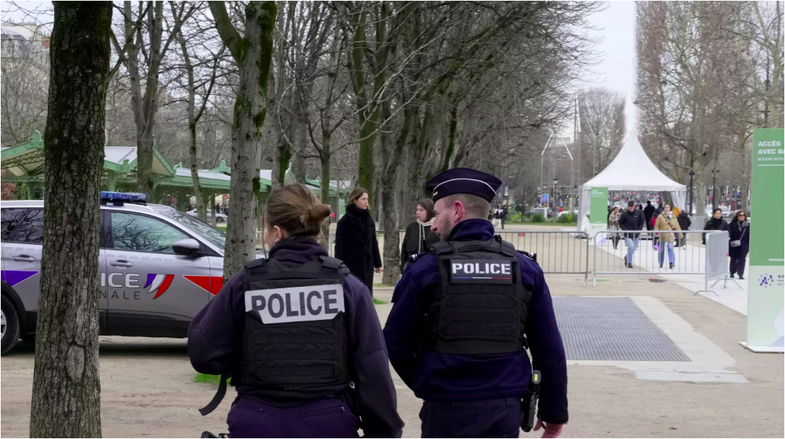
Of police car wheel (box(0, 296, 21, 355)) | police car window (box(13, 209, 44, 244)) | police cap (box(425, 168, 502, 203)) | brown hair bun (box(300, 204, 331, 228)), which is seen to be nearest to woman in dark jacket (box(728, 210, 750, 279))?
police car window (box(13, 209, 44, 244))

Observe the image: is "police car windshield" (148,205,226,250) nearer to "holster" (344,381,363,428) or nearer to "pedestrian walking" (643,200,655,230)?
"holster" (344,381,363,428)

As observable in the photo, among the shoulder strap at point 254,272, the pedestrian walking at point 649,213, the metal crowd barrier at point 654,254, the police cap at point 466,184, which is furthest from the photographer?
the pedestrian walking at point 649,213

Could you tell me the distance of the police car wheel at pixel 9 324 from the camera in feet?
30.2

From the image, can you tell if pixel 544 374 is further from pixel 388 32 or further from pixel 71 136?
pixel 388 32

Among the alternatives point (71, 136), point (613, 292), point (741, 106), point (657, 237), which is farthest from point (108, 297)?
point (741, 106)

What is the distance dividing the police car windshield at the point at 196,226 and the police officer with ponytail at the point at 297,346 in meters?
6.55

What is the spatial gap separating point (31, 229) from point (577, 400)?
6.02m

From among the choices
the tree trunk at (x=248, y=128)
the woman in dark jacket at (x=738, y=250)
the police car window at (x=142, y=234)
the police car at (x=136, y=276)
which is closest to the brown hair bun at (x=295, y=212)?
the tree trunk at (x=248, y=128)

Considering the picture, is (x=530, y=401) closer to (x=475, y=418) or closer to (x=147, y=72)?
(x=475, y=418)

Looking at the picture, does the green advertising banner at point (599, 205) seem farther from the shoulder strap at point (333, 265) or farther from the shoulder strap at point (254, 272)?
the shoulder strap at point (254, 272)

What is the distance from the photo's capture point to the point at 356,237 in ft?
34.8

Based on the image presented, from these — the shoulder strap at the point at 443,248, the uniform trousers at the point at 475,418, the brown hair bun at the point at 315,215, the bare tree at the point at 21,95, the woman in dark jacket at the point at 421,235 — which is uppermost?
the bare tree at the point at 21,95

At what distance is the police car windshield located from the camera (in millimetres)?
9773

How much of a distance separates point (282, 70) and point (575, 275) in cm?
931
